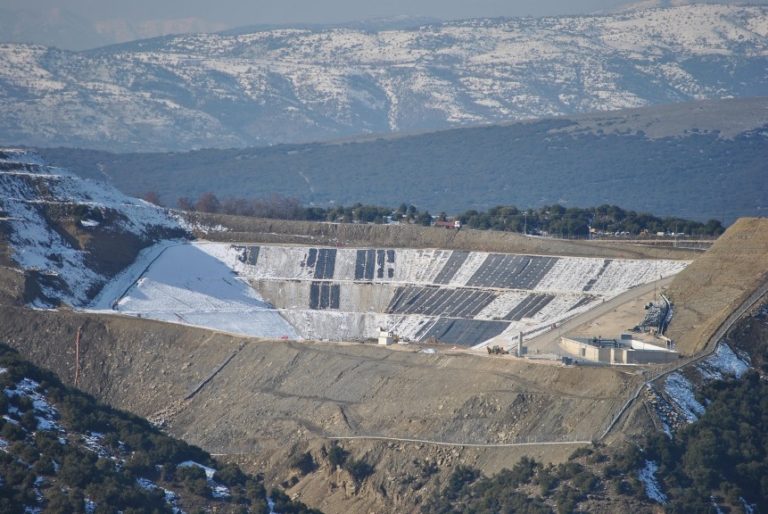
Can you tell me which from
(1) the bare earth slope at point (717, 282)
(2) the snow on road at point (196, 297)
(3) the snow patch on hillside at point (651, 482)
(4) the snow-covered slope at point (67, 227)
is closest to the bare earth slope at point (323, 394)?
(3) the snow patch on hillside at point (651, 482)

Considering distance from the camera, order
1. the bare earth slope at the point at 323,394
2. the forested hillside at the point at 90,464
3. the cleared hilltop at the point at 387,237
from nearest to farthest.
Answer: the forested hillside at the point at 90,464 → the bare earth slope at the point at 323,394 → the cleared hilltop at the point at 387,237

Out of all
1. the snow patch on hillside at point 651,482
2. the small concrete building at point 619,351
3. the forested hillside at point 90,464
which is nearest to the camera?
the forested hillside at point 90,464

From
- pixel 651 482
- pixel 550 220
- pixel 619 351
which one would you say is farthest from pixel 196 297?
pixel 651 482

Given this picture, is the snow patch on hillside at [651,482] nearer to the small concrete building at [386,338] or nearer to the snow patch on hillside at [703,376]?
the snow patch on hillside at [703,376]

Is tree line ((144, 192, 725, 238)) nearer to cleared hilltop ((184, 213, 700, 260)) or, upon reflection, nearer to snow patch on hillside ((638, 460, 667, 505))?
cleared hilltop ((184, 213, 700, 260))

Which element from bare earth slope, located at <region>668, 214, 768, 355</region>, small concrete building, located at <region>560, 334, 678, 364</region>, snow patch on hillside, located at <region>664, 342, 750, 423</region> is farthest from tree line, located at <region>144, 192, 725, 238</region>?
snow patch on hillside, located at <region>664, 342, 750, 423</region>

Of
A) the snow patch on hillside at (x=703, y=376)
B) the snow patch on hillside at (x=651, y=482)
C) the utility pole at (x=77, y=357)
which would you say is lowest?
the utility pole at (x=77, y=357)

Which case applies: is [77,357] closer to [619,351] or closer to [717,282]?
[619,351]
